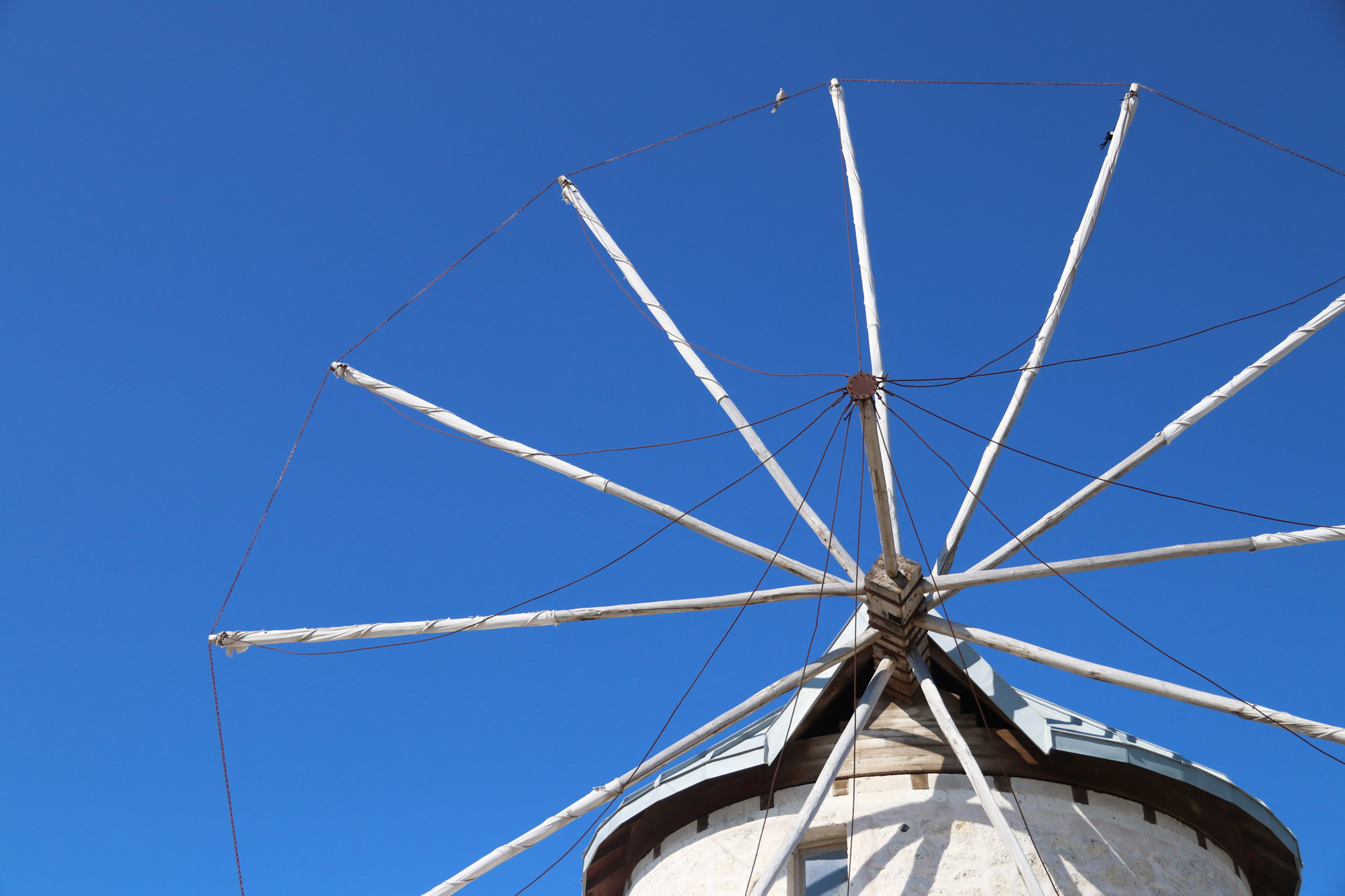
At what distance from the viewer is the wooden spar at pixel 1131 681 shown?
27.5 ft

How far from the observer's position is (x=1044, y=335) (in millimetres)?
12484

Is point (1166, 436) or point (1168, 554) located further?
point (1166, 436)

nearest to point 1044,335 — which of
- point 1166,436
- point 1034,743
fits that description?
point 1166,436

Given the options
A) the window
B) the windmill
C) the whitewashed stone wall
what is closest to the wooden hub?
the windmill

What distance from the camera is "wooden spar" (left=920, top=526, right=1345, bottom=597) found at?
29.1 ft

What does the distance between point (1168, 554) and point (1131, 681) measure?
1117mm

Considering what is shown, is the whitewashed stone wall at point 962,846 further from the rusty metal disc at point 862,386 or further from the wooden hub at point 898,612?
the rusty metal disc at point 862,386

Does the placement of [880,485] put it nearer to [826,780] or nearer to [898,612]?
[898,612]

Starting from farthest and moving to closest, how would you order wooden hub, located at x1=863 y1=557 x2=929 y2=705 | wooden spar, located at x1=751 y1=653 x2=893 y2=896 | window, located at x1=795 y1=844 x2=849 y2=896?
wooden hub, located at x1=863 y1=557 x2=929 y2=705
window, located at x1=795 y1=844 x2=849 y2=896
wooden spar, located at x1=751 y1=653 x2=893 y2=896

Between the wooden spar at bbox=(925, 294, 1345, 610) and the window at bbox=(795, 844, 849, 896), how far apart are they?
8.32 feet

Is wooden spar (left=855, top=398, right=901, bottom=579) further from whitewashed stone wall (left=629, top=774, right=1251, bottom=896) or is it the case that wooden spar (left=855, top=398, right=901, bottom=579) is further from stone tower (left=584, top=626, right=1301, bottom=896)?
whitewashed stone wall (left=629, top=774, right=1251, bottom=896)

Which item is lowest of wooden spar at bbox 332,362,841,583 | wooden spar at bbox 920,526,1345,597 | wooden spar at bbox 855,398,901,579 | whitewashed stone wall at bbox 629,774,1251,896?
whitewashed stone wall at bbox 629,774,1251,896

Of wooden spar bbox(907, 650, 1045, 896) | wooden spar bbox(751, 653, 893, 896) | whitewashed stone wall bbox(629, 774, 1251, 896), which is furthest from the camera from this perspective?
whitewashed stone wall bbox(629, 774, 1251, 896)

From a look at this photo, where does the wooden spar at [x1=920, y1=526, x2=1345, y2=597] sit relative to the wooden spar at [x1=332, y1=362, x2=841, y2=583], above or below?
below
